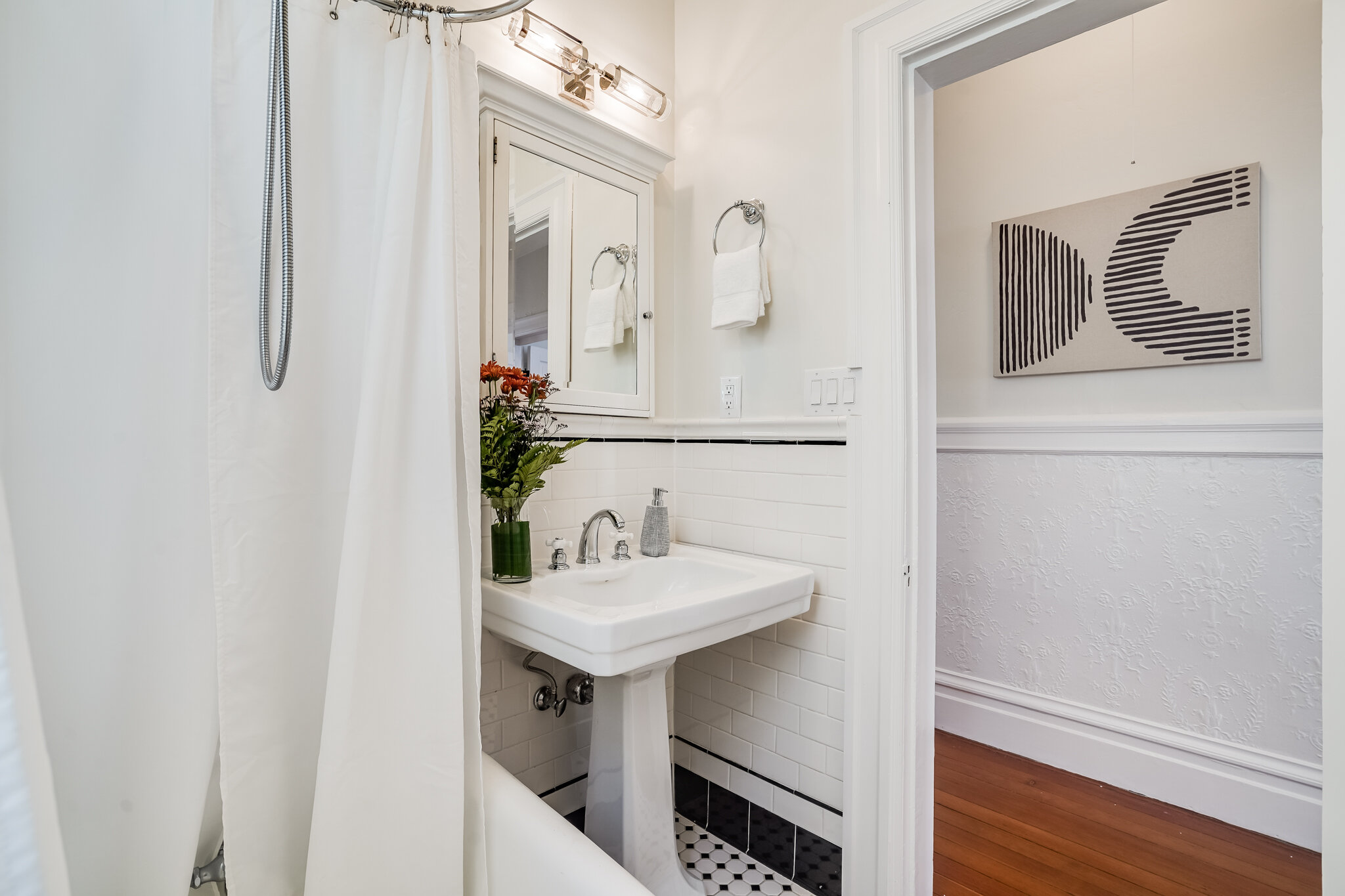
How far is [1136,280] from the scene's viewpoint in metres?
2.11

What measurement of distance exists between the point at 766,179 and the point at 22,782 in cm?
171

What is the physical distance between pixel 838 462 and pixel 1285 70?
1.81 meters

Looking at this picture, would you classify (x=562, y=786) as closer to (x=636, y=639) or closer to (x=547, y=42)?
(x=636, y=639)

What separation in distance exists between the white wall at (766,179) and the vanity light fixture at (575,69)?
174 mm

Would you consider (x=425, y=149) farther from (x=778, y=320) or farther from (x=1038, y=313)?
(x=1038, y=313)

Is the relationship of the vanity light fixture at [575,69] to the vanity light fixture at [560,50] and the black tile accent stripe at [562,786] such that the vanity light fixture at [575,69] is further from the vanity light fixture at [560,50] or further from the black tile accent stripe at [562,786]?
the black tile accent stripe at [562,786]

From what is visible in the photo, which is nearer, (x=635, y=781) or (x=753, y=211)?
(x=635, y=781)

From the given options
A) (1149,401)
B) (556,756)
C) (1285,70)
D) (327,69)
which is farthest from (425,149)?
(1285,70)

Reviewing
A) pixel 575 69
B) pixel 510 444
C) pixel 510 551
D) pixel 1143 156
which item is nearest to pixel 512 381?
pixel 510 444

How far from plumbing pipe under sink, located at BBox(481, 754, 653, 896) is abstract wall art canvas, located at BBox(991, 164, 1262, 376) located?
2.12m

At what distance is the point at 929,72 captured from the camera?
1494 mm

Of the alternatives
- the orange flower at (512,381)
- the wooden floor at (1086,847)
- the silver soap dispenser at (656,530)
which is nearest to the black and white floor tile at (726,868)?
the wooden floor at (1086,847)

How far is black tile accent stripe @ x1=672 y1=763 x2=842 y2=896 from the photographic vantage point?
61.1 inches

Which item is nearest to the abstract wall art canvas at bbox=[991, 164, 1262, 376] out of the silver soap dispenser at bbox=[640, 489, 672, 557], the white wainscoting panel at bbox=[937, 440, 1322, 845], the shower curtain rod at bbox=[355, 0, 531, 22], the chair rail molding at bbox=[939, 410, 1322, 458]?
the chair rail molding at bbox=[939, 410, 1322, 458]
